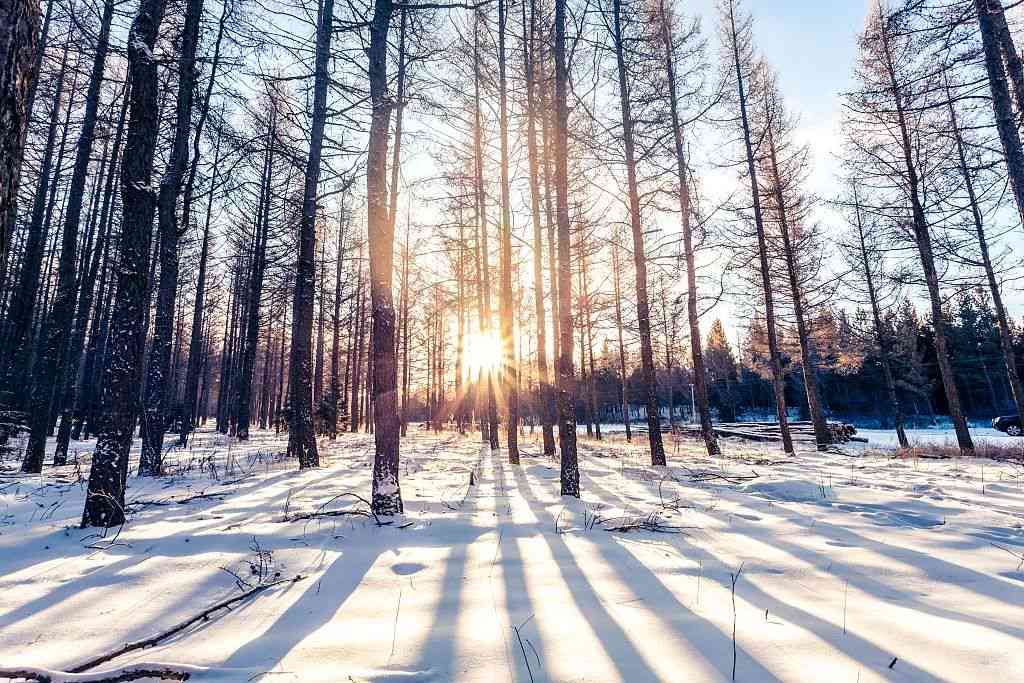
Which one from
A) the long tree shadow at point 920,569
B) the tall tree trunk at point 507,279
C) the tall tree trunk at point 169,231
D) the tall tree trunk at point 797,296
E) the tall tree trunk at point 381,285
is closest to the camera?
the long tree shadow at point 920,569

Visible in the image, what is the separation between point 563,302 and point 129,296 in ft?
15.5

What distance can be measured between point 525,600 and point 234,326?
27.9 meters

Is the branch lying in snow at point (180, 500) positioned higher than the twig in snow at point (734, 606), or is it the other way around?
the branch lying in snow at point (180, 500)

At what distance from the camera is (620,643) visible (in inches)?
78.0

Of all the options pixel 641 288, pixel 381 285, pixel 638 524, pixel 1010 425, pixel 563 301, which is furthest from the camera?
pixel 1010 425

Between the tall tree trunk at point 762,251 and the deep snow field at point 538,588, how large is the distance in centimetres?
775

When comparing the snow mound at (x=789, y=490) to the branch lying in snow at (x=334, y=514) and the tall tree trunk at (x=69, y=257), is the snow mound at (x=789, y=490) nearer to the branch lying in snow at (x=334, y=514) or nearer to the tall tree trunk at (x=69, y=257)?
the branch lying in snow at (x=334, y=514)

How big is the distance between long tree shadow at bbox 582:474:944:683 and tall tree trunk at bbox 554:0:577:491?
8.06ft

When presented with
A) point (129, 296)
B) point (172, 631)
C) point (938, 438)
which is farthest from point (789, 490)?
point (938, 438)

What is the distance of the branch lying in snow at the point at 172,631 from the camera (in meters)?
1.78

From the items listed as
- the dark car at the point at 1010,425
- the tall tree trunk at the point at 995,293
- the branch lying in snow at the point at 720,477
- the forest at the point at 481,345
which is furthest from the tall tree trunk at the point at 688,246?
the dark car at the point at 1010,425

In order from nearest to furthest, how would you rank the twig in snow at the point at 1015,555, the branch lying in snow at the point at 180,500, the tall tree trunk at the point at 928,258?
the twig in snow at the point at 1015,555, the branch lying in snow at the point at 180,500, the tall tree trunk at the point at 928,258

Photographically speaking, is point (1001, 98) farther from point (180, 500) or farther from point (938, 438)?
point (938, 438)

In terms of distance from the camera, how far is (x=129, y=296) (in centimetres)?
441
